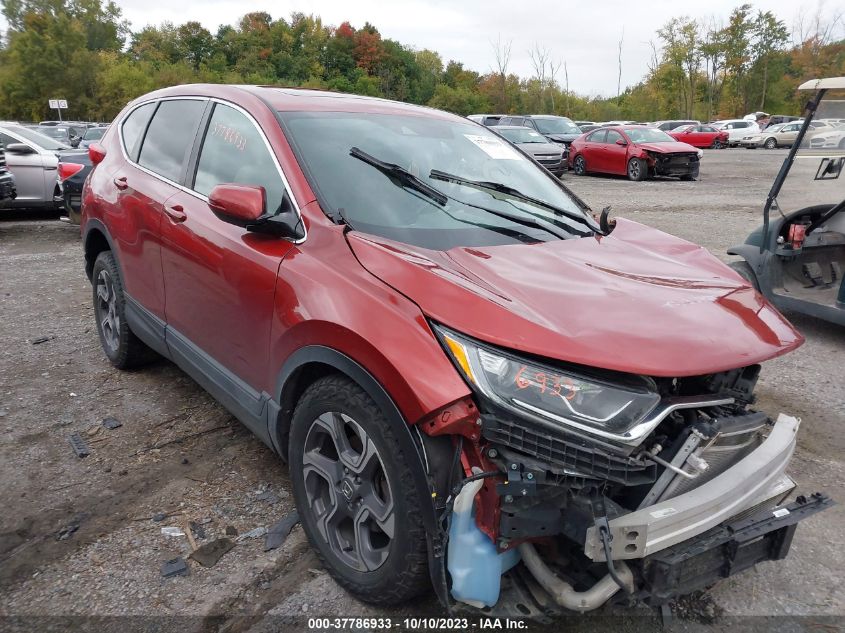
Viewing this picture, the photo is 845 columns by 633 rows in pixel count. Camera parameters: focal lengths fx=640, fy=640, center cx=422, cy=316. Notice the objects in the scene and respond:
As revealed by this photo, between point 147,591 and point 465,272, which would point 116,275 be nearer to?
point 147,591

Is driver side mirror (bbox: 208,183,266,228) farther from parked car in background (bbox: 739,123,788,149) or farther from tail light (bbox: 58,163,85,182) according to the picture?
parked car in background (bbox: 739,123,788,149)

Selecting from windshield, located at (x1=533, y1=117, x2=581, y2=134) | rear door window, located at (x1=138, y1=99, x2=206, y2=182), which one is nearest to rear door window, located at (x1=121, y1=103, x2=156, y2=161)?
rear door window, located at (x1=138, y1=99, x2=206, y2=182)

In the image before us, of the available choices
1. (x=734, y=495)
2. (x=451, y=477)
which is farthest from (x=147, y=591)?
(x=734, y=495)

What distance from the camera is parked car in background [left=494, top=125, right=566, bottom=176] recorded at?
17834 millimetres

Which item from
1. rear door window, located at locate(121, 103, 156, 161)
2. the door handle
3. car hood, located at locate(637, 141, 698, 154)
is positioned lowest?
the door handle

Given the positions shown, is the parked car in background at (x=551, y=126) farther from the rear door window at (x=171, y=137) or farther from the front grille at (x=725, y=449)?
the front grille at (x=725, y=449)

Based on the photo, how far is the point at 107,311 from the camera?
4.48 metres

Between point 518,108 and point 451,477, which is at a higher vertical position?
point 518,108

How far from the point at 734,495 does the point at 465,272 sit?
1106 millimetres

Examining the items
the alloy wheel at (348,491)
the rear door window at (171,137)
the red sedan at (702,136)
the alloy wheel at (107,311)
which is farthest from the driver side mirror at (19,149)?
the red sedan at (702,136)

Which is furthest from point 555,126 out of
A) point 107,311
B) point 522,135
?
point 107,311

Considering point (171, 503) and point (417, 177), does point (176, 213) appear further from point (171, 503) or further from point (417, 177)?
point (171, 503)

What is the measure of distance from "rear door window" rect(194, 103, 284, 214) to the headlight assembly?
1.27 m

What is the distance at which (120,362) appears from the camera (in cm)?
441
